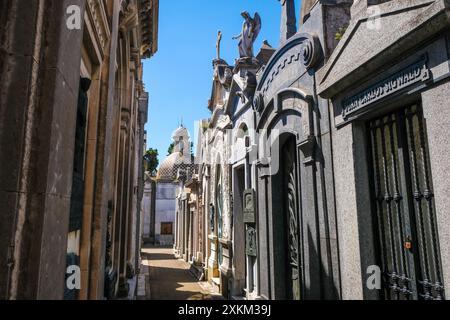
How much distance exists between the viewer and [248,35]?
925cm

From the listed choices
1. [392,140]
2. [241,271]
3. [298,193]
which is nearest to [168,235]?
[241,271]

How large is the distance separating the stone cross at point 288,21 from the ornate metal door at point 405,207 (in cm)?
327

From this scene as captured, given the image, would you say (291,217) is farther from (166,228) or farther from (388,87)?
(166,228)

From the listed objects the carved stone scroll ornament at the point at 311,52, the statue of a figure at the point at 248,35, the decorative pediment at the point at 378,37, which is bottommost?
the decorative pediment at the point at 378,37

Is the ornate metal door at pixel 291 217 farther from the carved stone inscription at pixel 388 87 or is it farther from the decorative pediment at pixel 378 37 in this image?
the carved stone inscription at pixel 388 87

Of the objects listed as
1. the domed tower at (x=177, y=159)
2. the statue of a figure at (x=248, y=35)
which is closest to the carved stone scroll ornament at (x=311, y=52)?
the statue of a figure at (x=248, y=35)

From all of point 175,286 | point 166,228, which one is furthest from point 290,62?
point 166,228

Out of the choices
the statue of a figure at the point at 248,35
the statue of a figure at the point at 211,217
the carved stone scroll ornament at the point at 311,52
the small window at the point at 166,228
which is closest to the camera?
the carved stone scroll ornament at the point at 311,52

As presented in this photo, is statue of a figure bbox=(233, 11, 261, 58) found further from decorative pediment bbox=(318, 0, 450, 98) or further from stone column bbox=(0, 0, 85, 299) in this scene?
stone column bbox=(0, 0, 85, 299)

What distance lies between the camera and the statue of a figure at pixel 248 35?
9.23 metres

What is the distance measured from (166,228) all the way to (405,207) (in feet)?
110
